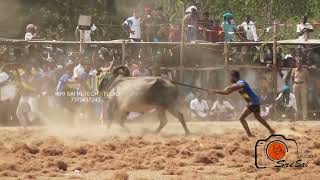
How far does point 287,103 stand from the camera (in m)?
20.7

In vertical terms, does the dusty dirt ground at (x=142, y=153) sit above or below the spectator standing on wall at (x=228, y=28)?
below

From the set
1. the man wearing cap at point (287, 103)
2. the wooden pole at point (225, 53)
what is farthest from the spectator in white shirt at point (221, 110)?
the man wearing cap at point (287, 103)

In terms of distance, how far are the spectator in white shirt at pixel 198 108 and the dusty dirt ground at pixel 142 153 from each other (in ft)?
9.30

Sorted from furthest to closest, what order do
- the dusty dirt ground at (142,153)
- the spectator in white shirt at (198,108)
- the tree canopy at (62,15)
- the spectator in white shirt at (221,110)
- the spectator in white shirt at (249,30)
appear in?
the tree canopy at (62,15) → the spectator in white shirt at (249,30) → the spectator in white shirt at (221,110) → the spectator in white shirt at (198,108) → the dusty dirt ground at (142,153)

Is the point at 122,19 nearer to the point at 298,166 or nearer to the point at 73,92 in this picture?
the point at 73,92

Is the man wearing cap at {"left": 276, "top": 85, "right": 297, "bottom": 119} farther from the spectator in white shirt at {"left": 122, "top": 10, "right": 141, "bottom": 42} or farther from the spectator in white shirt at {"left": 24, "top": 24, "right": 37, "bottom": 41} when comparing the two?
the spectator in white shirt at {"left": 24, "top": 24, "right": 37, "bottom": 41}

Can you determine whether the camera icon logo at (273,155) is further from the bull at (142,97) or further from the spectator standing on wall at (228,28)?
the spectator standing on wall at (228,28)

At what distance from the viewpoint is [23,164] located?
37.9ft

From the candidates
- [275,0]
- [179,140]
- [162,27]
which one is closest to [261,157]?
[179,140]

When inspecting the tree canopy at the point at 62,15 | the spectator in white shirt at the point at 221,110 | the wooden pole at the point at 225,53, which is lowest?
the spectator in white shirt at the point at 221,110

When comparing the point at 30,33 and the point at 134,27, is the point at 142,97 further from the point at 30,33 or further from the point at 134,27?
the point at 30,33

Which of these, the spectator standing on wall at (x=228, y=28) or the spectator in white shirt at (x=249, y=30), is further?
the spectator in white shirt at (x=249, y=30)

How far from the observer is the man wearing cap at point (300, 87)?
20480 mm

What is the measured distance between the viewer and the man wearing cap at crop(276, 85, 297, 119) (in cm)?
2062
